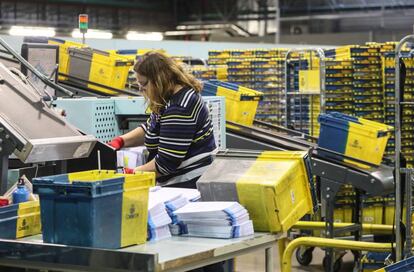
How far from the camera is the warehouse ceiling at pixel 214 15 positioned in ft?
67.9

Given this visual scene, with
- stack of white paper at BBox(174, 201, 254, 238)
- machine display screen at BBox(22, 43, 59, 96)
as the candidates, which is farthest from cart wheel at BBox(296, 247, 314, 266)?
stack of white paper at BBox(174, 201, 254, 238)

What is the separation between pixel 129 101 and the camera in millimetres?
5508

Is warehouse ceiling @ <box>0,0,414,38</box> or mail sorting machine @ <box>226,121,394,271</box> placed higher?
warehouse ceiling @ <box>0,0,414,38</box>

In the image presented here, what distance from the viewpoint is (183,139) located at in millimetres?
4328

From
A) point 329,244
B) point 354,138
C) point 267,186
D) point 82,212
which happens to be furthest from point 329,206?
point 82,212

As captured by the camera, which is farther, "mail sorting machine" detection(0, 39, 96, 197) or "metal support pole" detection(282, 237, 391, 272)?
"metal support pole" detection(282, 237, 391, 272)

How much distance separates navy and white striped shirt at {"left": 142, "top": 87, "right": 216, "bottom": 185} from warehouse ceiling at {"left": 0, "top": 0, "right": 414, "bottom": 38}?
15.1m

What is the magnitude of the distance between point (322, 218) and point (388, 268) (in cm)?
363

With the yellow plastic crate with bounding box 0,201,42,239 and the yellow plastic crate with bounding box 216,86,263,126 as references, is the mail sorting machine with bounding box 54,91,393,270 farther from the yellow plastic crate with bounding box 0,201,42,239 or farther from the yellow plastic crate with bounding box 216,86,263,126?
the yellow plastic crate with bounding box 0,201,42,239

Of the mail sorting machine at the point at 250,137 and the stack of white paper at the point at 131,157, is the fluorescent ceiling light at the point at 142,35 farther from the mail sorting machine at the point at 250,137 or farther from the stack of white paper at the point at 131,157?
the stack of white paper at the point at 131,157

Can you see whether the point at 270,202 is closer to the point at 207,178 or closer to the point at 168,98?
the point at 207,178

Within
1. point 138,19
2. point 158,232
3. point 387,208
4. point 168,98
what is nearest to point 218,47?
point 387,208

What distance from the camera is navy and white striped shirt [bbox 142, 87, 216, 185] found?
4.32 metres

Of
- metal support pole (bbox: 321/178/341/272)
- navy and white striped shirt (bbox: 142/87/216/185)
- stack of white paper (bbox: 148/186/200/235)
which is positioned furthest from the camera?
metal support pole (bbox: 321/178/341/272)
